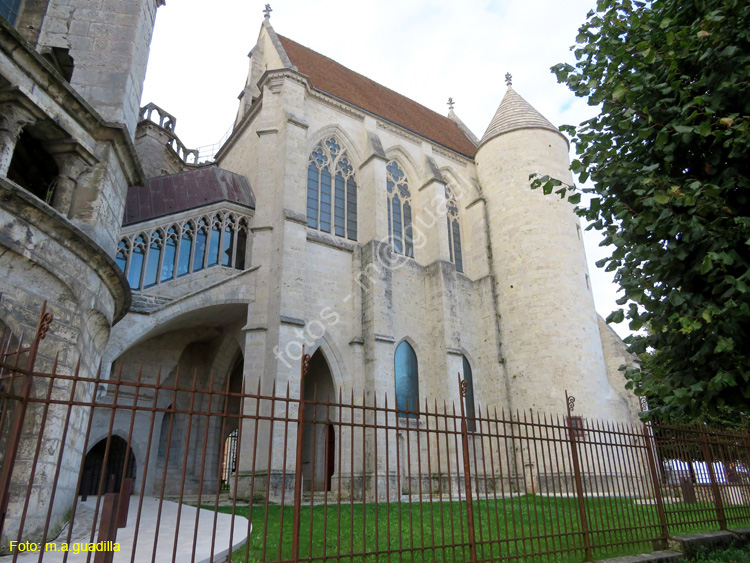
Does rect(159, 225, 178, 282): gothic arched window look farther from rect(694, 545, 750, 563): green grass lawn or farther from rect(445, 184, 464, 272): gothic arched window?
rect(694, 545, 750, 563): green grass lawn

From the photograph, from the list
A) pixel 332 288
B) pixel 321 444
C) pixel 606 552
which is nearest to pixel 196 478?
pixel 321 444

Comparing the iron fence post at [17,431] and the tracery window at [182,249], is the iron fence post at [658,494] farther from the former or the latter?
the tracery window at [182,249]

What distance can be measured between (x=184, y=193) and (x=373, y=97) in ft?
31.4

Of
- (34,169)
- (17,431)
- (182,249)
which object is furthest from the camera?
(182,249)

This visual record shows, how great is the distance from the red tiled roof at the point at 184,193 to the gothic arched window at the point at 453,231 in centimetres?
763

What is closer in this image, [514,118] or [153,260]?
[153,260]

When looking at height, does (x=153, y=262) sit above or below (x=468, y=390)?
above

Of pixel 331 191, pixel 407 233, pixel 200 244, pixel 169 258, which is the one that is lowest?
pixel 169 258

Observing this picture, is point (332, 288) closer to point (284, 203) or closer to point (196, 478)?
point (284, 203)

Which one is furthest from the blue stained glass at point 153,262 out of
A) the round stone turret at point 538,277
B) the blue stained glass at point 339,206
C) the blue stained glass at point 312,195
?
the round stone turret at point 538,277

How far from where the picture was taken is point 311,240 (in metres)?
15.9

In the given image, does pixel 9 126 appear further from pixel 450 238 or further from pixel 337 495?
pixel 450 238

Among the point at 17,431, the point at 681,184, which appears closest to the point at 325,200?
the point at 681,184

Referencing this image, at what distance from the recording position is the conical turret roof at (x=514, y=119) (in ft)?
66.3
